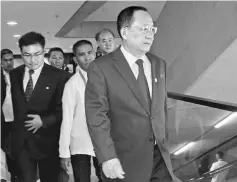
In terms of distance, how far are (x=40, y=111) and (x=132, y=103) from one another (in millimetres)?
1389

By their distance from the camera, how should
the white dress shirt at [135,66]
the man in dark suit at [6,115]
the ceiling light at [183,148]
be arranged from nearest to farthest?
the white dress shirt at [135,66] < the man in dark suit at [6,115] < the ceiling light at [183,148]

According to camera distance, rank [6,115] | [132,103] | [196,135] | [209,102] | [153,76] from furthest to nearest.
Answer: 1. [196,135]
2. [209,102]
3. [6,115]
4. [153,76]
5. [132,103]

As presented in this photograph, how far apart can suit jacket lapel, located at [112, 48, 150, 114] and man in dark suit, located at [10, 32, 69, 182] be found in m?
1.27

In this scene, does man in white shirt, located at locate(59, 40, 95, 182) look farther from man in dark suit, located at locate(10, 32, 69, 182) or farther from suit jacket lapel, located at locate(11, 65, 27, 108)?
suit jacket lapel, located at locate(11, 65, 27, 108)

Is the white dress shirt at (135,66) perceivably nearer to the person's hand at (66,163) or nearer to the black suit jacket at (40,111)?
the black suit jacket at (40,111)

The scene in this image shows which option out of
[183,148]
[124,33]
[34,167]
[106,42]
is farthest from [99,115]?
[183,148]

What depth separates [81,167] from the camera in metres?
3.83

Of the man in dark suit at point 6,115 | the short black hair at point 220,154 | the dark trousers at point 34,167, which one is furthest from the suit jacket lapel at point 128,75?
the short black hair at point 220,154

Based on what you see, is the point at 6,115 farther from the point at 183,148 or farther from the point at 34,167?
the point at 183,148

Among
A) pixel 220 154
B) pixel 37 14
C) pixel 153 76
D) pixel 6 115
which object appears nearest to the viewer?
pixel 153 76

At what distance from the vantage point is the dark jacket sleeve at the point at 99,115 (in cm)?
233

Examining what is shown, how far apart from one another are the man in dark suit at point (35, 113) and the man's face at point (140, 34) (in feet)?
4.46

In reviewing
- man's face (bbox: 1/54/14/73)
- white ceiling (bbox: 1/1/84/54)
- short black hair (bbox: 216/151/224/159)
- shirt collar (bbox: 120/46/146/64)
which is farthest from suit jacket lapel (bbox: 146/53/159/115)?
white ceiling (bbox: 1/1/84/54)

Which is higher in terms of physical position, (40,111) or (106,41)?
(106,41)
